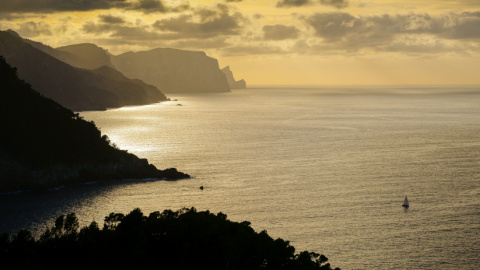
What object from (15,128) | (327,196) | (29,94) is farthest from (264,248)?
(29,94)

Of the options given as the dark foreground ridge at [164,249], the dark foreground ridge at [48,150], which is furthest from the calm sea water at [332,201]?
the dark foreground ridge at [164,249]

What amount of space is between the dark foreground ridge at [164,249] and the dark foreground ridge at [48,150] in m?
65.1

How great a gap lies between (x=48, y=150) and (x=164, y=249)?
3250 inches

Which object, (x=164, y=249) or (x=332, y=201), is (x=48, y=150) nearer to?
(x=332, y=201)

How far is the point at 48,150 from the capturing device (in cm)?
13862

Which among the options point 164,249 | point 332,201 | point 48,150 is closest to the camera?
point 164,249

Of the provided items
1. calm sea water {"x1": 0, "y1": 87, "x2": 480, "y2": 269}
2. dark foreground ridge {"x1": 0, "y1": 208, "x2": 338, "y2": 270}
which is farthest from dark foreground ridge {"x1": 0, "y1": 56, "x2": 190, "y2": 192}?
dark foreground ridge {"x1": 0, "y1": 208, "x2": 338, "y2": 270}

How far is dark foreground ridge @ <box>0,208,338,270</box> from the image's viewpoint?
62.6 metres

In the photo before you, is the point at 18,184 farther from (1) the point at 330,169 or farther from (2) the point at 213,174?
(1) the point at 330,169

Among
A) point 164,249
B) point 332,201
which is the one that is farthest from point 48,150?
point 164,249

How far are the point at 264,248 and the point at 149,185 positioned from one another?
→ 73044 mm

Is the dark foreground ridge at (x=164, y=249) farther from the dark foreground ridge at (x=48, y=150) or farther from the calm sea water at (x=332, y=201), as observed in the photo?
the dark foreground ridge at (x=48, y=150)

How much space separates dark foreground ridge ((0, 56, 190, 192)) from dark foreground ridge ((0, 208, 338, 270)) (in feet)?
214

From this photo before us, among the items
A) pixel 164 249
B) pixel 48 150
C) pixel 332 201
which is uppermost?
pixel 48 150
